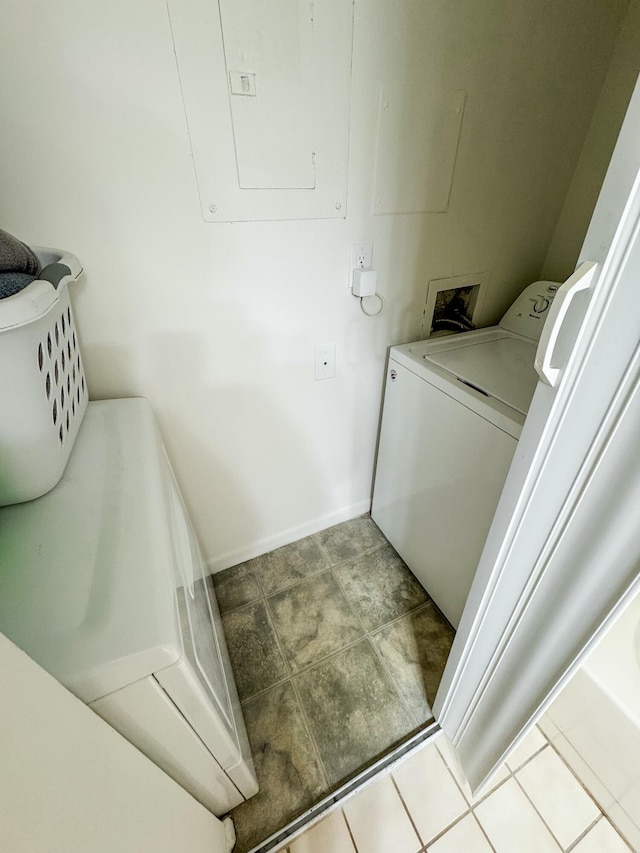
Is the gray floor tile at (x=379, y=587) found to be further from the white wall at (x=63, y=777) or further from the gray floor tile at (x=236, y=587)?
the white wall at (x=63, y=777)

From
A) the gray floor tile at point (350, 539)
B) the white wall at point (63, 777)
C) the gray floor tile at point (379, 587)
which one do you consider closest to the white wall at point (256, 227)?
the gray floor tile at point (350, 539)

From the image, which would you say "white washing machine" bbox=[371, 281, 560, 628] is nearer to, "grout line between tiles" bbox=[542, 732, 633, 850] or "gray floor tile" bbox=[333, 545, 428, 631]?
"gray floor tile" bbox=[333, 545, 428, 631]

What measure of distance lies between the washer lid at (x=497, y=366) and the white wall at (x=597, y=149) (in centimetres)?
39

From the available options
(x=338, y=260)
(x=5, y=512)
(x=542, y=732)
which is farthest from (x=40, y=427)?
(x=542, y=732)

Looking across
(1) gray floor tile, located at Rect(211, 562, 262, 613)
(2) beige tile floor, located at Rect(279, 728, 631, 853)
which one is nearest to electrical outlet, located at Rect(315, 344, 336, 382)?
(1) gray floor tile, located at Rect(211, 562, 262, 613)

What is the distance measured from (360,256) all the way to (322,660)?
4.40 ft

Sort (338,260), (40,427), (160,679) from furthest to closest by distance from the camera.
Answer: (338,260) → (40,427) → (160,679)

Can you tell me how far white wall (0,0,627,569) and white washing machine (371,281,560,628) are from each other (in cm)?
15

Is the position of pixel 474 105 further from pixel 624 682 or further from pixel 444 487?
pixel 624 682

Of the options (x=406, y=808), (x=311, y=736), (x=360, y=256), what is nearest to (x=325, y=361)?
(x=360, y=256)

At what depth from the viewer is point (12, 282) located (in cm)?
51

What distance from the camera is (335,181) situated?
94cm

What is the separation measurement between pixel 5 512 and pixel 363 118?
116cm

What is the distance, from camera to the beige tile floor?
2.91 ft
